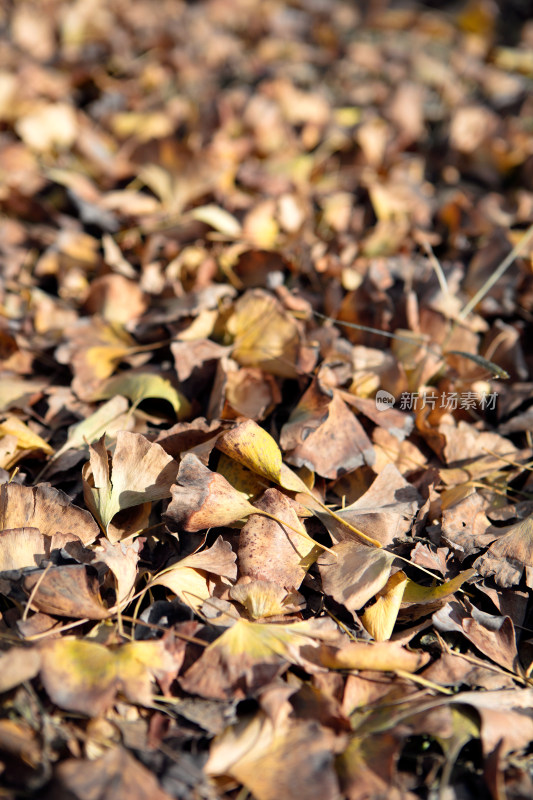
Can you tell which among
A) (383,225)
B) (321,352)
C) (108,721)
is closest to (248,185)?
(383,225)

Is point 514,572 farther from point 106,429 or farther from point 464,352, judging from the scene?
point 106,429

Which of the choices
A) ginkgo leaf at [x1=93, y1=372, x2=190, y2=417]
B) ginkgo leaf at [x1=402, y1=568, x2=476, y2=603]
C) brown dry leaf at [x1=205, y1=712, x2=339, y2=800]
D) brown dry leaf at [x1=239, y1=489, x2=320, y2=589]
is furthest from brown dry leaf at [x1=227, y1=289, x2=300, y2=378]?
brown dry leaf at [x1=205, y1=712, x2=339, y2=800]

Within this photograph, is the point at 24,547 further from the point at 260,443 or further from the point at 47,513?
the point at 260,443

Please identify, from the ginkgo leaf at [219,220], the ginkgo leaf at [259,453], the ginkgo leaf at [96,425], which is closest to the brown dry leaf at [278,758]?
the ginkgo leaf at [259,453]

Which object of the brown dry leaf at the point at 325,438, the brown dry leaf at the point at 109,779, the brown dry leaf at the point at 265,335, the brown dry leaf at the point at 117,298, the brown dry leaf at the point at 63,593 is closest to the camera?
the brown dry leaf at the point at 109,779

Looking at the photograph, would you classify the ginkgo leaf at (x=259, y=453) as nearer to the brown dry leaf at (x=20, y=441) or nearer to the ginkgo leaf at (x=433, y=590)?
the ginkgo leaf at (x=433, y=590)
